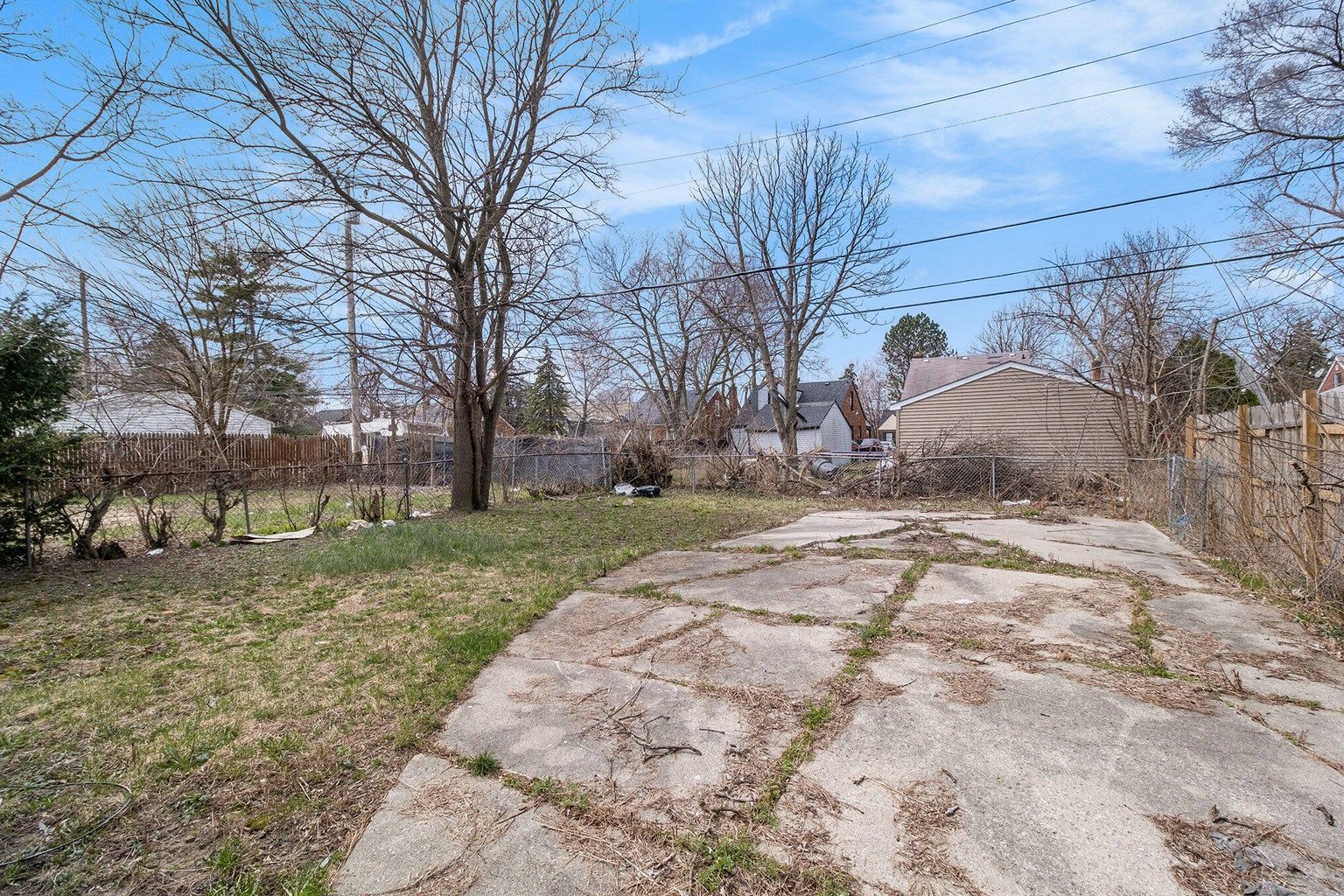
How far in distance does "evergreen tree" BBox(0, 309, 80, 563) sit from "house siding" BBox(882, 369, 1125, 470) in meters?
15.3

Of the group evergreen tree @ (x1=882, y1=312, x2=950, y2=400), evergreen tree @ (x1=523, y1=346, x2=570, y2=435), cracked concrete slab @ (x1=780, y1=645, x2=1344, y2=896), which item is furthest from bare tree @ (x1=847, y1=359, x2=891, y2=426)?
cracked concrete slab @ (x1=780, y1=645, x2=1344, y2=896)

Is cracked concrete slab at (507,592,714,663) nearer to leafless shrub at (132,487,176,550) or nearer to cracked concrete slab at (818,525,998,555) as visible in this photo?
cracked concrete slab at (818,525,998,555)

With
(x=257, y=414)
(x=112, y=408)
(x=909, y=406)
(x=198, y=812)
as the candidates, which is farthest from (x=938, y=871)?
(x=257, y=414)

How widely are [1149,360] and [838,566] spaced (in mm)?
11991

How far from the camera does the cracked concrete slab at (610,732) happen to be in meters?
2.46

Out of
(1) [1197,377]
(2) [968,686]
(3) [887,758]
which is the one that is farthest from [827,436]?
(3) [887,758]

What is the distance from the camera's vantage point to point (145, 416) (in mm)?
18359

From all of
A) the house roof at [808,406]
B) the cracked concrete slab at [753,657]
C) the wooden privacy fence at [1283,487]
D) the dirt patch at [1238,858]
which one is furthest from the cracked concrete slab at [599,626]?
the house roof at [808,406]

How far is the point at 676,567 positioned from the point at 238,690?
4.04 metres

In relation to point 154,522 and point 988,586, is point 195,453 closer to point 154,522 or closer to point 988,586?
point 154,522

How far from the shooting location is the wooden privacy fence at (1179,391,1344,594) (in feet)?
13.9

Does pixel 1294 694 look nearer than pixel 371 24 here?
Yes

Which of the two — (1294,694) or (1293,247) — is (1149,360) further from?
(1294,694)

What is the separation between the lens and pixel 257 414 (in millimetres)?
21859
